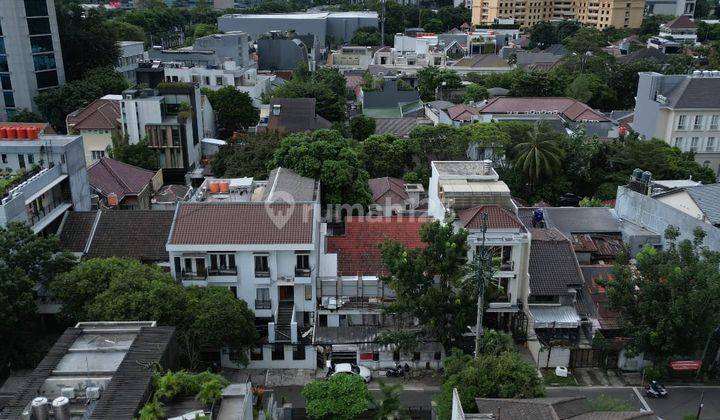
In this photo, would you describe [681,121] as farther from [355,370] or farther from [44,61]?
[44,61]

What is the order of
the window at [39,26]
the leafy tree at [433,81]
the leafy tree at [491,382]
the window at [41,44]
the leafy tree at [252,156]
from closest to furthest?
1. the leafy tree at [491,382]
2. the leafy tree at [252,156]
3. the window at [39,26]
4. the window at [41,44]
5. the leafy tree at [433,81]

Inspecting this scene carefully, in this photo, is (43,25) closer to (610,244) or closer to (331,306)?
(331,306)

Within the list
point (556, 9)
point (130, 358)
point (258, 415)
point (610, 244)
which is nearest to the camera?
point (130, 358)

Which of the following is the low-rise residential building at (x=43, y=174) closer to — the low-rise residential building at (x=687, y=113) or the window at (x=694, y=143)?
the low-rise residential building at (x=687, y=113)

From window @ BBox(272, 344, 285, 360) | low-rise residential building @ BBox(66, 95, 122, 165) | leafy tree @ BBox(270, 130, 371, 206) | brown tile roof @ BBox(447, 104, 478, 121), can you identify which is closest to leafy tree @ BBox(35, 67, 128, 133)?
low-rise residential building @ BBox(66, 95, 122, 165)

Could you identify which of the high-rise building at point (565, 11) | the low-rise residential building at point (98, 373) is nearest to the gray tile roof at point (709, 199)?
the low-rise residential building at point (98, 373)

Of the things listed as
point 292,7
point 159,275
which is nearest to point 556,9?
point 292,7

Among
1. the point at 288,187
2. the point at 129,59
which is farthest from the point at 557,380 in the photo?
the point at 129,59
